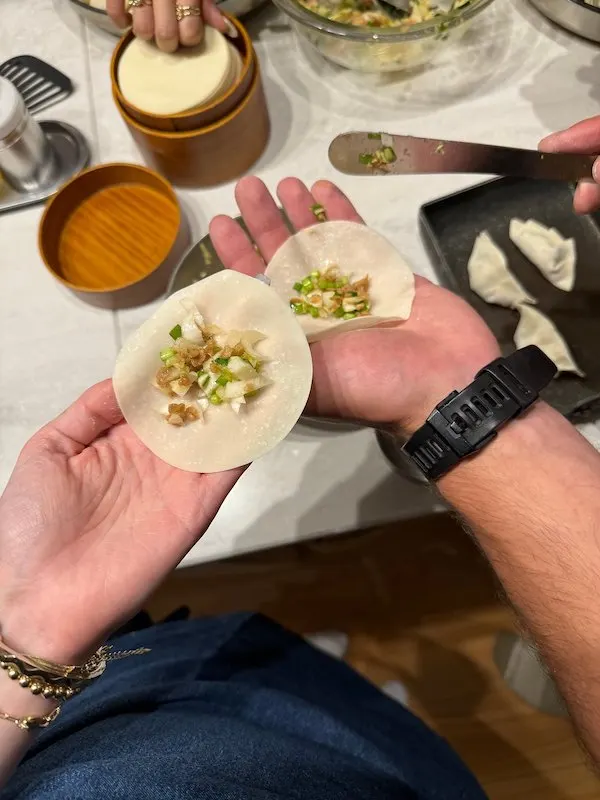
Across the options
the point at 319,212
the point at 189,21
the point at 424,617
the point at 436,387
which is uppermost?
the point at 189,21

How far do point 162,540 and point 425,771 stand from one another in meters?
0.49

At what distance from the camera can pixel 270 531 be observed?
84 centimetres

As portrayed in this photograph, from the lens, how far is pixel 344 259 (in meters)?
0.88

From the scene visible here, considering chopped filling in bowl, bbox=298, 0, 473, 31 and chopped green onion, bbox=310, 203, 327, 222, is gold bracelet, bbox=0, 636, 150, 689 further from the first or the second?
chopped filling in bowl, bbox=298, 0, 473, 31

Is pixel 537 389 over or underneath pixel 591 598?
over

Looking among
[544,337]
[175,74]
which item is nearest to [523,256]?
[544,337]

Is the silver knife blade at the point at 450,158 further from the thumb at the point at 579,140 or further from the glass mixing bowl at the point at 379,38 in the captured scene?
the glass mixing bowl at the point at 379,38

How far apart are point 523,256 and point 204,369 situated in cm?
51

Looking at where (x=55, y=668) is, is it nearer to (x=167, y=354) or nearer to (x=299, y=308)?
(x=167, y=354)

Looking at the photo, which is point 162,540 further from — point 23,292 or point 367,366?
point 23,292

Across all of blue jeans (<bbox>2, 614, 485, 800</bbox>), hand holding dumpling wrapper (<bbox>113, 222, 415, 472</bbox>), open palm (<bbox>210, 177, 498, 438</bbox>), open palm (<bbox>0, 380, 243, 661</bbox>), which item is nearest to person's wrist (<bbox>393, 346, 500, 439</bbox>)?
open palm (<bbox>210, 177, 498, 438</bbox>)

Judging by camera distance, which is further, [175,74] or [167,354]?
[175,74]

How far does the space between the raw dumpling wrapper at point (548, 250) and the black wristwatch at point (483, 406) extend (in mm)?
250

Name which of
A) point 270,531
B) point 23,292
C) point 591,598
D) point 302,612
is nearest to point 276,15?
point 23,292
